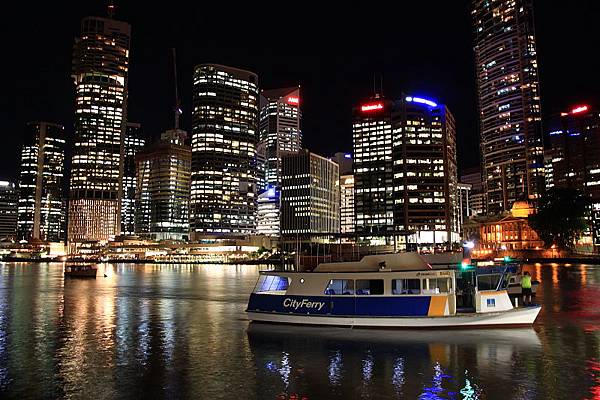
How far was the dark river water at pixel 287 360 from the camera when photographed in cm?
1622

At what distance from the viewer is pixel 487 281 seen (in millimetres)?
26656

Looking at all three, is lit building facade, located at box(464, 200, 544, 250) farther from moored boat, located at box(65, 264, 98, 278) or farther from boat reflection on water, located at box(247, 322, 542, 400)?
boat reflection on water, located at box(247, 322, 542, 400)

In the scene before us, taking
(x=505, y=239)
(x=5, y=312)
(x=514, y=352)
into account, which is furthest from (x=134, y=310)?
(x=505, y=239)

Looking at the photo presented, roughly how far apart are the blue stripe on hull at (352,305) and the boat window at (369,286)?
1.04 ft

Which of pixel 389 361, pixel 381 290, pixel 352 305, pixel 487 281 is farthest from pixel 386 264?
pixel 389 361

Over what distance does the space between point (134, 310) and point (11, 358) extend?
17.6 m

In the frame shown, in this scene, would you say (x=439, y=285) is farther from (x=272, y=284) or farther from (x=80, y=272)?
(x=80, y=272)

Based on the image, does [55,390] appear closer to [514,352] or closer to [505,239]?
[514,352]

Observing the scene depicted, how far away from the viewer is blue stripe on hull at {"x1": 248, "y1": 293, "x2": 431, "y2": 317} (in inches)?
1020

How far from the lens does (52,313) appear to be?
37.2 metres

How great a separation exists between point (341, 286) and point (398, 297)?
308cm

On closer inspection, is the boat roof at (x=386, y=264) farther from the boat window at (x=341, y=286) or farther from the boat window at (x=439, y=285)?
the boat window at (x=341, y=286)

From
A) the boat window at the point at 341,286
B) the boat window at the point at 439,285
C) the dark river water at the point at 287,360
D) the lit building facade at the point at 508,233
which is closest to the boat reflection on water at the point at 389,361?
the dark river water at the point at 287,360

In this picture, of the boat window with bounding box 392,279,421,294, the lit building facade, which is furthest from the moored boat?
the lit building facade
